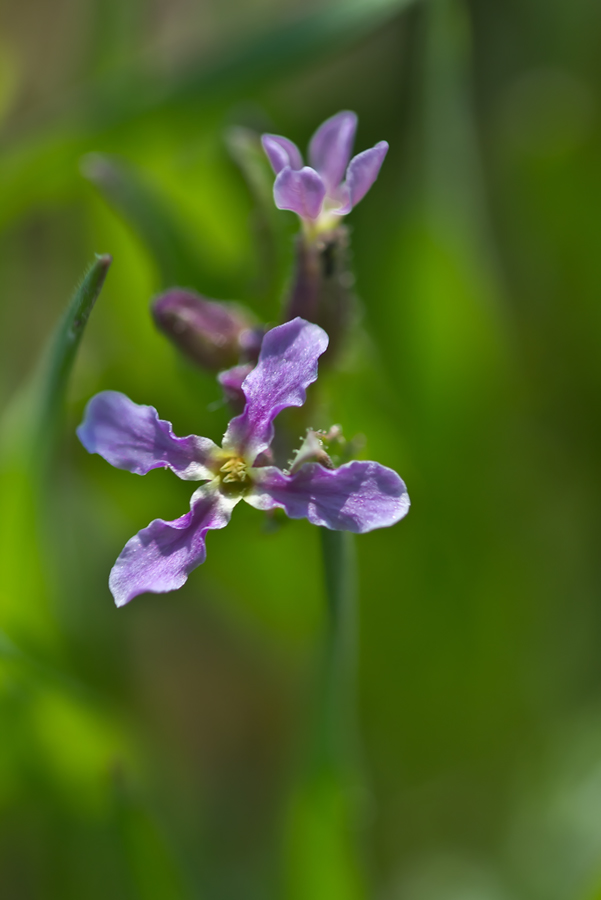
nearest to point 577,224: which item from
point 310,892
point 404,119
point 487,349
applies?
point 487,349

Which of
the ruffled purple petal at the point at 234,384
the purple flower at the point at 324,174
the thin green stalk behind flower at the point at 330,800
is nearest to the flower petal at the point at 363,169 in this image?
the purple flower at the point at 324,174

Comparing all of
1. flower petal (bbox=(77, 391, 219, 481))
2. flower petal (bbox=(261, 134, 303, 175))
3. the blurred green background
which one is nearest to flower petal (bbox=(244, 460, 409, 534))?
flower petal (bbox=(77, 391, 219, 481))

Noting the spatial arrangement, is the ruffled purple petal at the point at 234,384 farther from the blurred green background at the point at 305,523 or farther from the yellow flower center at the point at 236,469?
the blurred green background at the point at 305,523

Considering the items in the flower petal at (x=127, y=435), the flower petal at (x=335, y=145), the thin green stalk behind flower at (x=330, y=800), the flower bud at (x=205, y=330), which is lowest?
the thin green stalk behind flower at (x=330, y=800)

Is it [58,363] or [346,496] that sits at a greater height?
[58,363]

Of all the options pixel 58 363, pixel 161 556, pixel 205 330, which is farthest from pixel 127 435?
pixel 205 330

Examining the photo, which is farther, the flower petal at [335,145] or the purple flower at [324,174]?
Result: the flower petal at [335,145]

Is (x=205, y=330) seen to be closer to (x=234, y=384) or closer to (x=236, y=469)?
(x=234, y=384)
